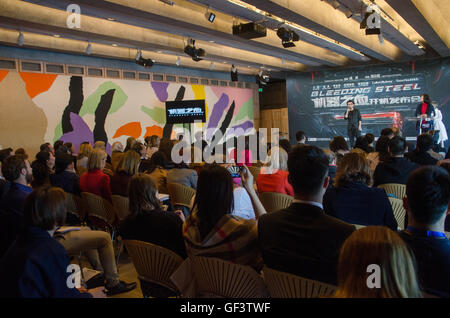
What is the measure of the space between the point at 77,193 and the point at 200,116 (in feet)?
23.9

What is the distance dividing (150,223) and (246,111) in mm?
12558

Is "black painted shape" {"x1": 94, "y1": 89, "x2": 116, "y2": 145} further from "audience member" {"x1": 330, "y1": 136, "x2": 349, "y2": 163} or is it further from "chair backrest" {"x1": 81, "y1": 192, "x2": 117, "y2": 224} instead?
"audience member" {"x1": 330, "y1": 136, "x2": 349, "y2": 163}

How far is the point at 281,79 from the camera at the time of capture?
1570cm

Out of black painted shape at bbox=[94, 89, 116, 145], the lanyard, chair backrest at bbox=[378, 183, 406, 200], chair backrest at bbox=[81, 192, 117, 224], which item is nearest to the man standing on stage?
black painted shape at bbox=[94, 89, 116, 145]

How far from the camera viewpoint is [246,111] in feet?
48.1

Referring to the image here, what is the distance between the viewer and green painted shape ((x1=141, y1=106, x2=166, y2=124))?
11.2 metres

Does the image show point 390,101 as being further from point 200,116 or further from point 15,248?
point 15,248

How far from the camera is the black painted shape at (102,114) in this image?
10094 millimetres

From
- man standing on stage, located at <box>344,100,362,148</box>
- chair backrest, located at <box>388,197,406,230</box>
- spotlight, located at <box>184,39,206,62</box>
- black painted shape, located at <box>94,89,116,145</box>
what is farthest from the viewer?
man standing on stage, located at <box>344,100,362,148</box>

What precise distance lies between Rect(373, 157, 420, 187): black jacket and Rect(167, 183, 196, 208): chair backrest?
81.9 inches

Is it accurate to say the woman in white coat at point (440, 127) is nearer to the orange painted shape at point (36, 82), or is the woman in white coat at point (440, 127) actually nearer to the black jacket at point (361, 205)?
the black jacket at point (361, 205)

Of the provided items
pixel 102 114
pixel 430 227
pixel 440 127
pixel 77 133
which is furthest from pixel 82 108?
pixel 440 127

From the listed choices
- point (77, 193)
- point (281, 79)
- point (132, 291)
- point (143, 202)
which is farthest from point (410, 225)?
point (281, 79)

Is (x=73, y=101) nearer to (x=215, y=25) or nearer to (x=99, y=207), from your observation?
(x=215, y=25)
